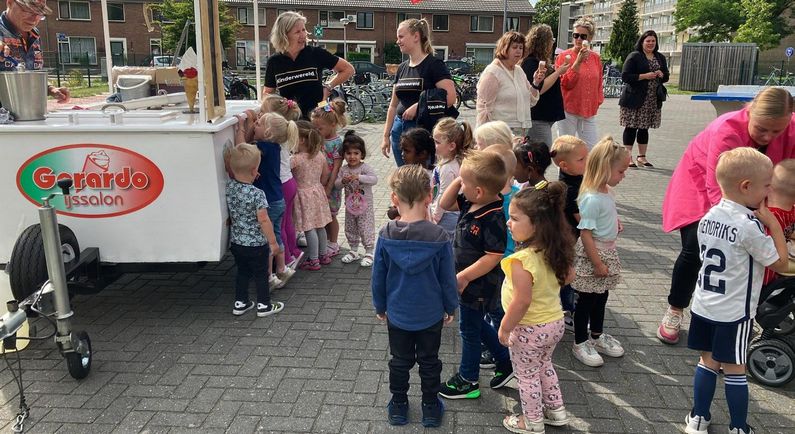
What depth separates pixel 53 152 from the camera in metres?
3.74

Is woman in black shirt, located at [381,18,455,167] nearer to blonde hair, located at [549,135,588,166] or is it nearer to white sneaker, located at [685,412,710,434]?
blonde hair, located at [549,135,588,166]

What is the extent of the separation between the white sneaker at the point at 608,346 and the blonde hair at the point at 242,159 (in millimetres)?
2446

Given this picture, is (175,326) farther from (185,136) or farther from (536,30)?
(536,30)

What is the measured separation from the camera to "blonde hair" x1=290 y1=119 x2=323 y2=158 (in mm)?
5012

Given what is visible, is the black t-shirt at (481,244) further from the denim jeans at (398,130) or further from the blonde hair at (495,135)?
the denim jeans at (398,130)

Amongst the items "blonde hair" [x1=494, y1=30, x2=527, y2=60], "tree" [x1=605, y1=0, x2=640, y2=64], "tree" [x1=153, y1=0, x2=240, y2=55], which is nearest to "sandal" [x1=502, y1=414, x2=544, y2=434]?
"blonde hair" [x1=494, y1=30, x2=527, y2=60]

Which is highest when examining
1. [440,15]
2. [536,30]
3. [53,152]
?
[440,15]

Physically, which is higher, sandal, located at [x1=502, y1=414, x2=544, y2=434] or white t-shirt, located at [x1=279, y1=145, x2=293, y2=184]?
white t-shirt, located at [x1=279, y1=145, x2=293, y2=184]

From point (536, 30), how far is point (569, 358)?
367 cm

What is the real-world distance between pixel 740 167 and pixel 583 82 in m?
4.48

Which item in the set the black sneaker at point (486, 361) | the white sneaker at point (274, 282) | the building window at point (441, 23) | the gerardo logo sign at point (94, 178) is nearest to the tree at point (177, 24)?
the white sneaker at point (274, 282)

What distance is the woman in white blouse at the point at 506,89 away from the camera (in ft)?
17.6

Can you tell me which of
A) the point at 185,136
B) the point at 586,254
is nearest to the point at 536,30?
the point at 586,254

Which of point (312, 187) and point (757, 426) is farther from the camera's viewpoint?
point (312, 187)
